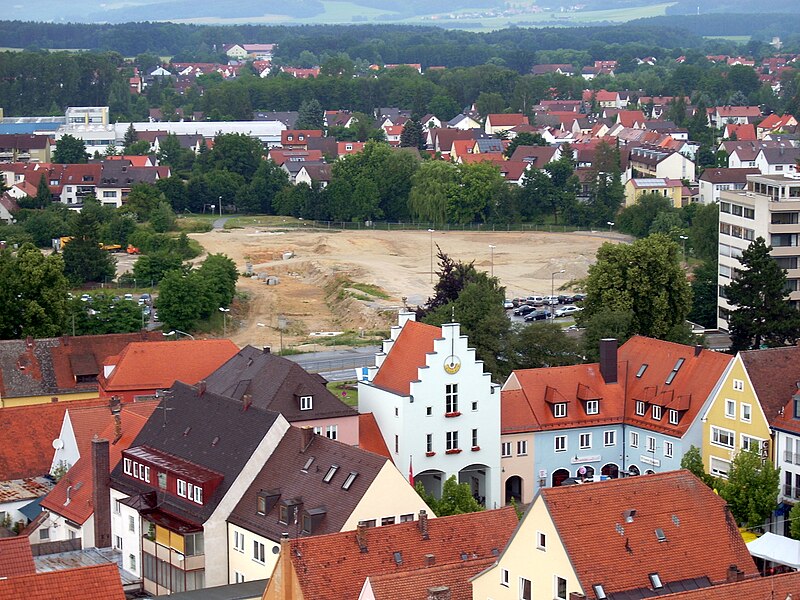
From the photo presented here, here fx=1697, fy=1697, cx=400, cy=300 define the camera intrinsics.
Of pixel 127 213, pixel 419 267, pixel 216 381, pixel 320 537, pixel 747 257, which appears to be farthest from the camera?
pixel 127 213

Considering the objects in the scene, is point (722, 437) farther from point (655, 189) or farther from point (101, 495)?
point (655, 189)

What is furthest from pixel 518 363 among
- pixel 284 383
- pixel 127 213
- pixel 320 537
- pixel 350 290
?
pixel 127 213

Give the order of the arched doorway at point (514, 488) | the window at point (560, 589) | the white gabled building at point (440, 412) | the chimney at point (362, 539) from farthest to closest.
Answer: the arched doorway at point (514, 488)
the white gabled building at point (440, 412)
the chimney at point (362, 539)
the window at point (560, 589)

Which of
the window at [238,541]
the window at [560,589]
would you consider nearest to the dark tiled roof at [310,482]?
the window at [238,541]

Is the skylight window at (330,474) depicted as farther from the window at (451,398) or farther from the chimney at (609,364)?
the chimney at (609,364)

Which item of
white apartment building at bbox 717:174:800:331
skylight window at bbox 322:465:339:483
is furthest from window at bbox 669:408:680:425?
white apartment building at bbox 717:174:800:331

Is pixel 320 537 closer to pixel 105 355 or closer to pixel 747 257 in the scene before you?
pixel 105 355

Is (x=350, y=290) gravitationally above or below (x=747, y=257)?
below

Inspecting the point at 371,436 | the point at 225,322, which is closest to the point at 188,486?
the point at 371,436
